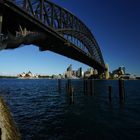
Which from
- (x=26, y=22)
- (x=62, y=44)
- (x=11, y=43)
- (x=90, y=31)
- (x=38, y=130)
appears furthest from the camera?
(x=90, y=31)

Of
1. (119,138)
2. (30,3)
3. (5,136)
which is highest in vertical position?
(30,3)

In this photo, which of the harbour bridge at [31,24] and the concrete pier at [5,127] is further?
the harbour bridge at [31,24]

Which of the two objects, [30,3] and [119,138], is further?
[30,3]

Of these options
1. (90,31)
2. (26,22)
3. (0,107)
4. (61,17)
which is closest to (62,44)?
(61,17)

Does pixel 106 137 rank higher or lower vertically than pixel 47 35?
lower

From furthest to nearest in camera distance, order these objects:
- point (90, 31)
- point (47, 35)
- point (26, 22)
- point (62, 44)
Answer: point (90, 31) → point (62, 44) → point (47, 35) → point (26, 22)

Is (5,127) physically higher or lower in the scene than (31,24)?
lower

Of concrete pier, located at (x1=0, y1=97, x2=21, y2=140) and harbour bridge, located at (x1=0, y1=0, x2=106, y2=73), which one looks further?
harbour bridge, located at (x1=0, y1=0, x2=106, y2=73)

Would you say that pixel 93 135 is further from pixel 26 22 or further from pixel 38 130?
pixel 26 22

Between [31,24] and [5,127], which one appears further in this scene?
[31,24]

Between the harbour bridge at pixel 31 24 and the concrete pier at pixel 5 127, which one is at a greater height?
the harbour bridge at pixel 31 24

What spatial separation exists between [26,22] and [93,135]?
2400cm

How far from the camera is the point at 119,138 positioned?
13.7 metres

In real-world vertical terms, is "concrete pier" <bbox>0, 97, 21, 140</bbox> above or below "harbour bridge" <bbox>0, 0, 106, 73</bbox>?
below
